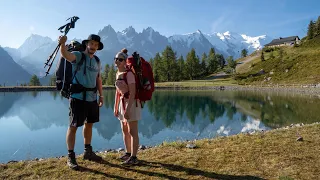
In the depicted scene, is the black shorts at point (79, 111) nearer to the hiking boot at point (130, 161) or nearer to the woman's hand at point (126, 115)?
the woman's hand at point (126, 115)

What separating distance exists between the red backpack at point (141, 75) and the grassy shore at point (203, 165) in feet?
5.65

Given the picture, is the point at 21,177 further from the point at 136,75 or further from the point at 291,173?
the point at 291,173

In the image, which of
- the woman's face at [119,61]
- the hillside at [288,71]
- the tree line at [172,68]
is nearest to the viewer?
the woman's face at [119,61]

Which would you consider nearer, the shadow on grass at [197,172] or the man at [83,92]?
the shadow on grass at [197,172]

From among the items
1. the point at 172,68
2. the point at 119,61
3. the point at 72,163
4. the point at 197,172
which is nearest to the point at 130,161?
the point at 72,163

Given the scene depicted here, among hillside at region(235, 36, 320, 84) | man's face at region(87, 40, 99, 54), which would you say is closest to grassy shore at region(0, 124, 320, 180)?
man's face at region(87, 40, 99, 54)

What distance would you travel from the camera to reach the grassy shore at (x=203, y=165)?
223 inches

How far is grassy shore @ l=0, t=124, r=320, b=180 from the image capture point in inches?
223

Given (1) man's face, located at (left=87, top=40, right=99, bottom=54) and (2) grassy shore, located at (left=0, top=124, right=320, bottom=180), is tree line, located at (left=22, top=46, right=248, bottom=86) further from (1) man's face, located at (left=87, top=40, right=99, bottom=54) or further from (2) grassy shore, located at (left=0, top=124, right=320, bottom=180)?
(1) man's face, located at (left=87, top=40, right=99, bottom=54)

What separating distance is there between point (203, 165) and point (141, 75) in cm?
260

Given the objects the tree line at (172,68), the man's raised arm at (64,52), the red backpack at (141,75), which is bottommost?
the red backpack at (141,75)

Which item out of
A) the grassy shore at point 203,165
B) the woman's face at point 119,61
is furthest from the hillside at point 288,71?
the woman's face at point 119,61

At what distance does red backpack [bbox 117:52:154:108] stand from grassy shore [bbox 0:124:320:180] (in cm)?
172

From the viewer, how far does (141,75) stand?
6.05 metres
